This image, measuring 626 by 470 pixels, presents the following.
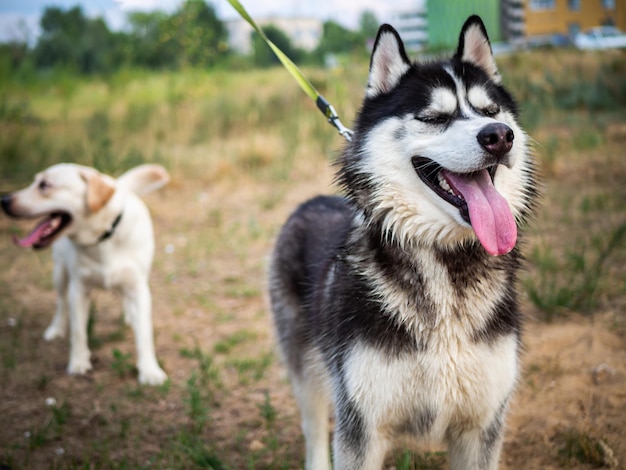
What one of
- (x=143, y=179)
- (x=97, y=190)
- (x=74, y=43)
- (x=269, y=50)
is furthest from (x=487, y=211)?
(x=74, y=43)

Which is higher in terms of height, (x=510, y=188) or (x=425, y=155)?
(x=425, y=155)

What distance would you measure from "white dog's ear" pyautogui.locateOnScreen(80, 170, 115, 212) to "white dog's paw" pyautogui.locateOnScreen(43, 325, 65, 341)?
119 cm

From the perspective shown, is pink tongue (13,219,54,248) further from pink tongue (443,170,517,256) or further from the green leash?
pink tongue (443,170,517,256)

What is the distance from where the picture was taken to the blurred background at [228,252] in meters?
3.15

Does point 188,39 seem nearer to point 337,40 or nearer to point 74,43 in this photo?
Answer: point 337,40

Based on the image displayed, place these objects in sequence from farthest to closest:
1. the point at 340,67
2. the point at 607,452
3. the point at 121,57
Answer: the point at 121,57 < the point at 340,67 < the point at 607,452

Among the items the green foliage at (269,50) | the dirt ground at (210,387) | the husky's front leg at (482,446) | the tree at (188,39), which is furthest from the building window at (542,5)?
the husky's front leg at (482,446)

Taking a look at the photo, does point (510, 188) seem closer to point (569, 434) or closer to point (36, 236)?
point (569, 434)

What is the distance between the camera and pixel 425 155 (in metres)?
2.09

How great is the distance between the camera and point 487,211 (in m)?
2.04

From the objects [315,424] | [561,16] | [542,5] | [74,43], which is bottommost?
[561,16]

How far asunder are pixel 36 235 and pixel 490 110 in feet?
9.79

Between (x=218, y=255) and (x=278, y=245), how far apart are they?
319 cm

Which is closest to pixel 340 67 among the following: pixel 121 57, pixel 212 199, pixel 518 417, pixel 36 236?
pixel 212 199
